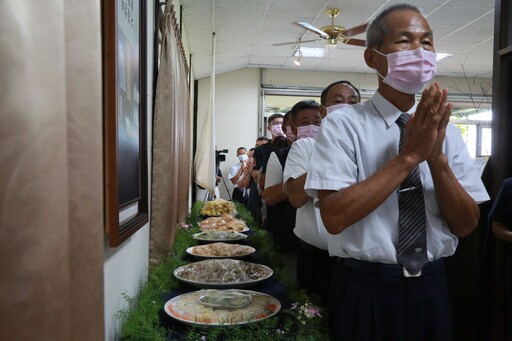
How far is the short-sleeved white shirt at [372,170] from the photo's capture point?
0.90 metres

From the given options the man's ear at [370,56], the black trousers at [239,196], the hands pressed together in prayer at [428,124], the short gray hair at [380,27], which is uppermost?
the short gray hair at [380,27]

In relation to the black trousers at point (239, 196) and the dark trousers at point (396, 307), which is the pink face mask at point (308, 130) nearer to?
the dark trousers at point (396, 307)

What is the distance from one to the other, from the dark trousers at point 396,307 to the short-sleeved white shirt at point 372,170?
0.18 feet

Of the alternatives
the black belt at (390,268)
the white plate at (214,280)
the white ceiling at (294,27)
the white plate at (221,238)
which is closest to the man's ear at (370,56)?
the black belt at (390,268)

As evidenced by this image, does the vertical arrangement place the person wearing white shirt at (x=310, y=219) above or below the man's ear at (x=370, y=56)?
below

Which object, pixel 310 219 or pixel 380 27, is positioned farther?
pixel 310 219

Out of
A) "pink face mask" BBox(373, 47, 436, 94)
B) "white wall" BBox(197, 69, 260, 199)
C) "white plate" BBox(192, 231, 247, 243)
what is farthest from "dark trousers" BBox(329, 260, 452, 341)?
"white wall" BBox(197, 69, 260, 199)

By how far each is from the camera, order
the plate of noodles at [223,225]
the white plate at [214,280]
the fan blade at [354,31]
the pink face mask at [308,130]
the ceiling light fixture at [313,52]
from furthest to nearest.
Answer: the ceiling light fixture at [313,52], the fan blade at [354,31], the plate of noodles at [223,225], the pink face mask at [308,130], the white plate at [214,280]

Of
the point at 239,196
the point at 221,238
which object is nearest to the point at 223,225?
the point at 221,238

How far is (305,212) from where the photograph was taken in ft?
5.28

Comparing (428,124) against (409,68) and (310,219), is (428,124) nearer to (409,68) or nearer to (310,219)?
(409,68)

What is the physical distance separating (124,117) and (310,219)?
821mm

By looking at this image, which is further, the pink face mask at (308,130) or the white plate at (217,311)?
the pink face mask at (308,130)

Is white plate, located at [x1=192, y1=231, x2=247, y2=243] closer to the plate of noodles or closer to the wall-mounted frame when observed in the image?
the plate of noodles
